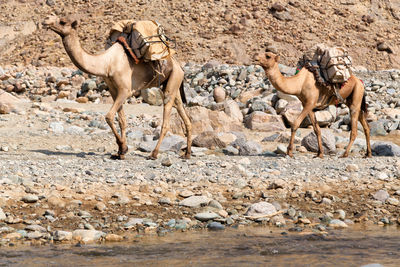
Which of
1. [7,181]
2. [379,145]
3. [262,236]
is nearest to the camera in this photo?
[262,236]

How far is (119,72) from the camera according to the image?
459 inches

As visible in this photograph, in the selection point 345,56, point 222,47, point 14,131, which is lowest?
point 222,47

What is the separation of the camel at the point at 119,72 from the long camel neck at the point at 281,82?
1779 mm

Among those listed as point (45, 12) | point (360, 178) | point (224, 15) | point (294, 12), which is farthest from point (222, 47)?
point (360, 178)

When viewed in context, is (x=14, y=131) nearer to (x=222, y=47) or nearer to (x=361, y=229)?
(x=361, y=229)

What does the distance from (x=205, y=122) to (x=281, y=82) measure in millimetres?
4378

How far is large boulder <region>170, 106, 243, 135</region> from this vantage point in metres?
16.8

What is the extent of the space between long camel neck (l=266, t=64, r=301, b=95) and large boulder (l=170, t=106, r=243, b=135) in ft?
13.1

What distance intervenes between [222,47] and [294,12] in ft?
21.6

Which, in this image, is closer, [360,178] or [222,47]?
[360,178]

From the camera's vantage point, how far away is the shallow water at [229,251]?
648cm

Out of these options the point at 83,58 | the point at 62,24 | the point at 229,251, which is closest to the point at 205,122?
the point at 83,58

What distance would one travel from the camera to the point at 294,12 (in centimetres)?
4156

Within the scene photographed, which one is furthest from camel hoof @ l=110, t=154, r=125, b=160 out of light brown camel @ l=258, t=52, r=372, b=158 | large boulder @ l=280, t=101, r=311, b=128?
large boulder @ l=280, t=101, r=311, b=128
